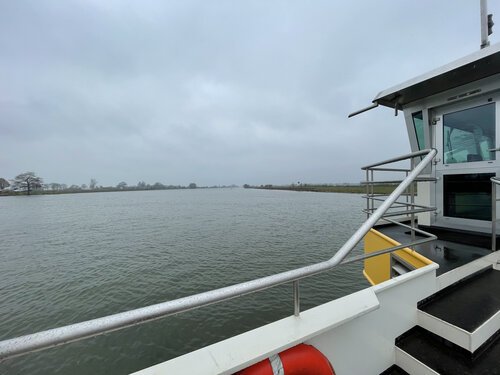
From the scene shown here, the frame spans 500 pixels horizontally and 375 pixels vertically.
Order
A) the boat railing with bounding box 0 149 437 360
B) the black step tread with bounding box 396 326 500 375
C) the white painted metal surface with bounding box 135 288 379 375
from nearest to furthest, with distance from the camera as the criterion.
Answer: the boat railing with bounding box 0 149 437 360, the white painted metal surface with bounding box 135 288 379 375, the black step tread with bounding box 396 326 500 375

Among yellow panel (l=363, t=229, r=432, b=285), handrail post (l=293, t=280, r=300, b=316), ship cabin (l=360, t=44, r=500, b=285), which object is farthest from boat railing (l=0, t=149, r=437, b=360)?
→ ship cabin (l=360, t=44, r=500, b=285)

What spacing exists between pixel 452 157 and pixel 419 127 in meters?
0.86

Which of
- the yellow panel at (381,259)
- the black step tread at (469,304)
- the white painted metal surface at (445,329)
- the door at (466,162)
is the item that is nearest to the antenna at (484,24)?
the door at (466,162)

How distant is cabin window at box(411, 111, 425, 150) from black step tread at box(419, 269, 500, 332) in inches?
121

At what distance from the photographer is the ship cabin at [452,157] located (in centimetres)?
328

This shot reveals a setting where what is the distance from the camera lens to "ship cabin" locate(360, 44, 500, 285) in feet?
10.7

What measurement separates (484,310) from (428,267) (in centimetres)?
56

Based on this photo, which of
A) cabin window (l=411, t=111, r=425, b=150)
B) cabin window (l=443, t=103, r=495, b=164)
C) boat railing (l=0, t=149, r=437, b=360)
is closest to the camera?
boat railing (l=0, t=149, r=437, b=360)

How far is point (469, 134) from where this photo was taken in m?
4.19

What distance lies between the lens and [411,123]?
491 centimetres

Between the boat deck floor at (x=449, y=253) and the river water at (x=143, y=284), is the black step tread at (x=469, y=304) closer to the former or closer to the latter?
the boat deck floor at (x=449, y=253)

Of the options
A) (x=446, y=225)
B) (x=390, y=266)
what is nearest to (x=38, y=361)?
(x=390, y=266)

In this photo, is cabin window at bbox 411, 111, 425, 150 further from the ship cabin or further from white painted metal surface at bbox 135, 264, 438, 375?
white painted metal surface at bbox 135, 264, 438, 375

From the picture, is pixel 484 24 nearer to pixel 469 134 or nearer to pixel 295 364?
pixel 469 134
